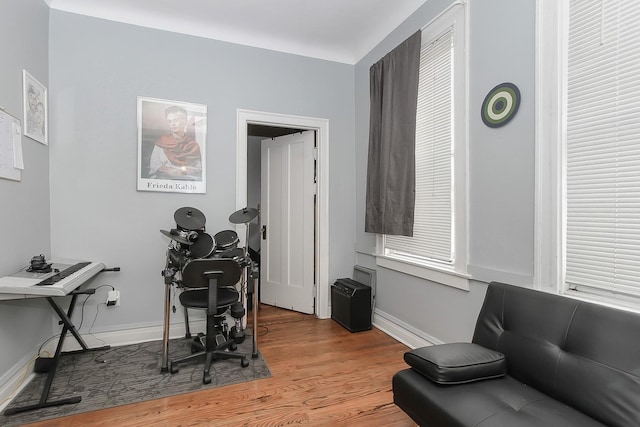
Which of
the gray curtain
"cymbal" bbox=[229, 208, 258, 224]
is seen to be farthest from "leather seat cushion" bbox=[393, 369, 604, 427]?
"cymbal" bbox=[229, 208, 258, 224]

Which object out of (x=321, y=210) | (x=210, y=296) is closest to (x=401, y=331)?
(x=321, y=210)

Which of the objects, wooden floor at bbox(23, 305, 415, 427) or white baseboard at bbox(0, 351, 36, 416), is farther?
white baseboard at bbox(0, 351, 36, 416)

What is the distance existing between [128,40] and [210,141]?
1129mm

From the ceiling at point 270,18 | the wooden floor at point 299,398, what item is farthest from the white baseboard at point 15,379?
the ceiling at point 270,18

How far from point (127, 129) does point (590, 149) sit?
11.3 ft

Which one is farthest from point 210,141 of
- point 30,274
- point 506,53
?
point 506,53

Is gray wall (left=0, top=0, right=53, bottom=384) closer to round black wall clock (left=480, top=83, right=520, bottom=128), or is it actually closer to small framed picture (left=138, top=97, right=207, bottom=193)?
small framed picture (left=138, top=97, right=207, bottom=193)

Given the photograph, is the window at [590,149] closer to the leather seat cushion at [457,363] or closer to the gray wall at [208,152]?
the gray wall at [208,152]

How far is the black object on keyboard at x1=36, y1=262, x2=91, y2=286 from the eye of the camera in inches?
76.3

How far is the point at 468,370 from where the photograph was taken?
1.47 metres

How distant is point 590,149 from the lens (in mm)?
1601

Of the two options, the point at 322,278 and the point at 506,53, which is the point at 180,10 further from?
the point at 322,278

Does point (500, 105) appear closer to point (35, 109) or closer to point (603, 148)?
point (603, 148)

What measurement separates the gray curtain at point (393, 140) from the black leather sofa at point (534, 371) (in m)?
1.24
